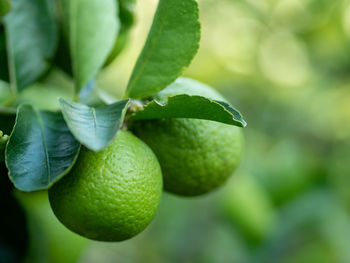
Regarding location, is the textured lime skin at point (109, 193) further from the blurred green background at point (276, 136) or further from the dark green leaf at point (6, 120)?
the blurred green background at point (276, 136)

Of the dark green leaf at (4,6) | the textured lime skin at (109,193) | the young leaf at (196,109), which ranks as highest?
the young leaf at (196,109)

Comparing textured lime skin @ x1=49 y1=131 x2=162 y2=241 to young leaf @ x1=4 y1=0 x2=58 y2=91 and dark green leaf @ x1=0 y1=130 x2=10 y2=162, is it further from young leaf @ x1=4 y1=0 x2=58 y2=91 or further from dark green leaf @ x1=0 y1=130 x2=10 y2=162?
young leaf @ x1=4 y1=0 x2=58 y2=91

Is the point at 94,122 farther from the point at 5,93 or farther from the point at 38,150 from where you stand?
the point at 5,93

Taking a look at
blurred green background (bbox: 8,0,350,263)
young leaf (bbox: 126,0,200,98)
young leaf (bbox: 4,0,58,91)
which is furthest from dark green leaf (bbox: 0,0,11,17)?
blurred green background (bbox: 8,0,350,263)

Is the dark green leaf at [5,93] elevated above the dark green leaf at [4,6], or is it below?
below

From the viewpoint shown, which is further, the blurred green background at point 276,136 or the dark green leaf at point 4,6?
the blurred green background at point 276,136

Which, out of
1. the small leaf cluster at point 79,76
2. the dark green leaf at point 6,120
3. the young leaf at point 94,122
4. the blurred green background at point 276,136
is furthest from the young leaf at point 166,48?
the blurred green background at point 276,136

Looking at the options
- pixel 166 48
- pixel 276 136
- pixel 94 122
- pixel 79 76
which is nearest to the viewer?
pixel 94 122

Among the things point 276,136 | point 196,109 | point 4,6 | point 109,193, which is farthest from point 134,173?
point 276,136
